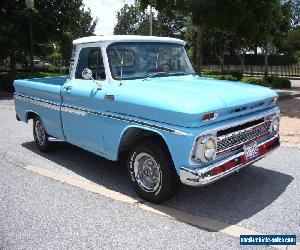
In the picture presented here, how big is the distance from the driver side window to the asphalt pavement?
155cm

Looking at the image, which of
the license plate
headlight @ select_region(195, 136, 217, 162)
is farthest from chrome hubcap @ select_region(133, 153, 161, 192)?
the license plate

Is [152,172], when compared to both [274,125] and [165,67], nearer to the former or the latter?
[165,67]

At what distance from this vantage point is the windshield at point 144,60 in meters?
5.73

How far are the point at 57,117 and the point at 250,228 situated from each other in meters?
3.64

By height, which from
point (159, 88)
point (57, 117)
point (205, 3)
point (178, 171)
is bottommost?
point (178, 171)

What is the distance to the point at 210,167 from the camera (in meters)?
4.57

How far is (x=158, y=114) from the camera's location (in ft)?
15.5

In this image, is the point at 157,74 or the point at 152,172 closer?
the point at 152,172

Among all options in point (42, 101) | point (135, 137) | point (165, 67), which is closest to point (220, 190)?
point (135, 137)

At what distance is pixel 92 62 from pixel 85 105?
67cm

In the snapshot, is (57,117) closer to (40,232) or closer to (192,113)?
(40,232)

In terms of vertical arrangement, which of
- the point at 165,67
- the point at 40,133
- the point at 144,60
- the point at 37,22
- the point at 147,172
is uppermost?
the point at 37,22

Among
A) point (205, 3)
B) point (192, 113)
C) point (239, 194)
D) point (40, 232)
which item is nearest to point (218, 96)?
point (192, 113)

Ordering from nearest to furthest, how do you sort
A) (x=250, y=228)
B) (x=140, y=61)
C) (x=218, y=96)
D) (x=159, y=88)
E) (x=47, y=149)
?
1. (x=250, y=228)
2. (x=218, y=96)
3. (x=159, y=88)
4. (x=140, y=61)
5. (x=47, y=149)
